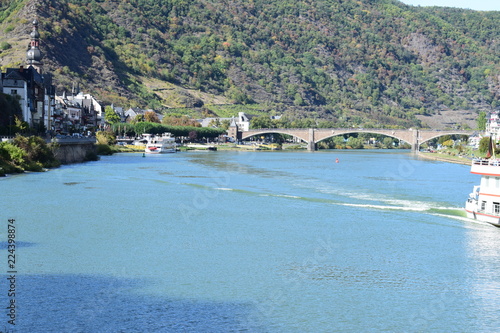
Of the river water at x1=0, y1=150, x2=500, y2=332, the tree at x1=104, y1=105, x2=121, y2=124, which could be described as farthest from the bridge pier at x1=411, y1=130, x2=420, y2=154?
the river water at x1=0, y1=150, x2=500, y2=332

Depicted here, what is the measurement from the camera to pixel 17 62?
7279 inches

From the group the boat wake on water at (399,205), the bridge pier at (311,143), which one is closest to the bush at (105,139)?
the boat wake on water at (399,205)

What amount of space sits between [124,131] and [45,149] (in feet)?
285

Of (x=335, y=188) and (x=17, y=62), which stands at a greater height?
(x=17, y=62)

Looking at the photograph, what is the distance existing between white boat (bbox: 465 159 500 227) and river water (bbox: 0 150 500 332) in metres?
0.85

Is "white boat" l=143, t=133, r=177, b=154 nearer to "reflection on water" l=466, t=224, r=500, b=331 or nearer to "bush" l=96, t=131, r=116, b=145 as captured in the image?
"bush" l=96, t=131, r=116, b=145

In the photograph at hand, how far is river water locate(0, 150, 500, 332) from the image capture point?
23375 mm

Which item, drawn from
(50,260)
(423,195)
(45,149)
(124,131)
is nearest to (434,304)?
(50,260)

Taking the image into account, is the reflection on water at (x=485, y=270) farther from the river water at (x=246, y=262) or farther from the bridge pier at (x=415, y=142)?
the bridge pier at (x=415, y=142)

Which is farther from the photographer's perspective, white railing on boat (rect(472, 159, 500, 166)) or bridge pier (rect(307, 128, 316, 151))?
bridge pier (rect(307, 128, 316, 151))

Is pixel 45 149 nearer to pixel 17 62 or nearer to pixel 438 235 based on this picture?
pixel 438 235

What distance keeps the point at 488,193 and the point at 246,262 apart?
17543mm

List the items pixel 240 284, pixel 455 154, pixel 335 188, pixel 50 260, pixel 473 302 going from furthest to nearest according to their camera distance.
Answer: pixel 455 154 < pixel 335 188 < pixel 50 260 < pixel 240 284 < pixel 473 302

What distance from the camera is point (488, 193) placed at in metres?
41.1
